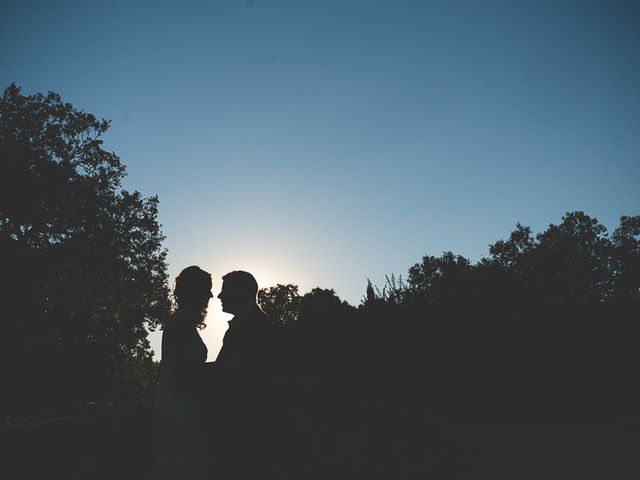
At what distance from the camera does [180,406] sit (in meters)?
2.42

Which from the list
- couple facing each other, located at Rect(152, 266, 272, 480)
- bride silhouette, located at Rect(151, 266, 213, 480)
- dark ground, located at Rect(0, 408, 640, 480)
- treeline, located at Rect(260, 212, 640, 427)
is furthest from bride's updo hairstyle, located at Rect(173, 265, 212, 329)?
treeline, located at Rect(260, 212, 640, 427)

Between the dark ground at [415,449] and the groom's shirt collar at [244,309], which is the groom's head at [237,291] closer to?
the groom's shirt collar at [244,309]

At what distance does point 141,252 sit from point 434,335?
18246 millimetres

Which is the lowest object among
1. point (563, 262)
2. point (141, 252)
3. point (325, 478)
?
point (325, 478)

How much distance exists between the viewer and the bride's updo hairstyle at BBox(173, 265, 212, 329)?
2.67 m

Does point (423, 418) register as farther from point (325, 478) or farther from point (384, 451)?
point (325, 478)

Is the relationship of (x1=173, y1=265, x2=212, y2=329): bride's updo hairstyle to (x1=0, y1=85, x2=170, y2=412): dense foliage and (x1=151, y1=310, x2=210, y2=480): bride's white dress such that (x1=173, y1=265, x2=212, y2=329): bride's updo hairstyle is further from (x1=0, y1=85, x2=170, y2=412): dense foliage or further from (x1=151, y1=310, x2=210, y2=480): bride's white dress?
(x1=0, y1=85, x2=170, y2=412): dense foliage

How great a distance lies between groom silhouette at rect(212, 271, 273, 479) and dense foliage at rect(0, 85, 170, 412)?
19.8m

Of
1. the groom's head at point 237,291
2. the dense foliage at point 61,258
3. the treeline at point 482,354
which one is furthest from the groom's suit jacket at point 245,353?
the dense foliage at point 61,258

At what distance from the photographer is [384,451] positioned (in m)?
5.13

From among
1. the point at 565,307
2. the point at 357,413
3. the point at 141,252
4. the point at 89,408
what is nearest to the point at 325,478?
the point at 357,413

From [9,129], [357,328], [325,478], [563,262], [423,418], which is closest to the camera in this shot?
[325,478]

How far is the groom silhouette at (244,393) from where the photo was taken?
2.67 meters

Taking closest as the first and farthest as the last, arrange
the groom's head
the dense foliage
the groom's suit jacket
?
the groom's suit jacket, the groom's head, the dense foliage
